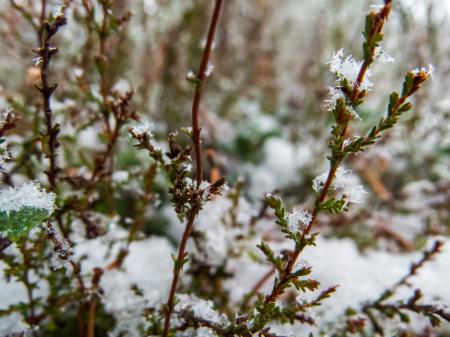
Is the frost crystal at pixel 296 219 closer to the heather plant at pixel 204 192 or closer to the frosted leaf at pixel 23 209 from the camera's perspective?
the heather plant at pixel 204 192

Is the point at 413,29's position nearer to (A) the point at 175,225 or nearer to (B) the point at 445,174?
(B) the point at 445,174

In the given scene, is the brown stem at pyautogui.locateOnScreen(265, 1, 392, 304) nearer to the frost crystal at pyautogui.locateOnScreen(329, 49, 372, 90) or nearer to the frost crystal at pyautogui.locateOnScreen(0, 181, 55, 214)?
the frost crystal at pyautogui.locateOnScreen(329, 49, 372, 90)

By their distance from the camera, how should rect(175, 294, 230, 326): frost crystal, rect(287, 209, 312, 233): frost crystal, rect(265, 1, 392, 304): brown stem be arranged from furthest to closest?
rect(175, 294, 230, 326): frost crystal, rect(287, 209, 312, 233): frost crystal, rect(265, 1, 392, 304): brown stem

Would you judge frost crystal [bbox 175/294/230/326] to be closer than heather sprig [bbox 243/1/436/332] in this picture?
No

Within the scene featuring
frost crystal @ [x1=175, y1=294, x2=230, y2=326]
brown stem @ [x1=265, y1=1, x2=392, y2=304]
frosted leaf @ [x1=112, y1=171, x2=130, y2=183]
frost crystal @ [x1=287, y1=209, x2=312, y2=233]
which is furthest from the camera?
frosted leaf @ [x1=112, y1=171, x2=130, y2=183]

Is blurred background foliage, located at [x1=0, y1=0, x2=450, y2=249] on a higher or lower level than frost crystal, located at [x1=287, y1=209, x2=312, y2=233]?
higher

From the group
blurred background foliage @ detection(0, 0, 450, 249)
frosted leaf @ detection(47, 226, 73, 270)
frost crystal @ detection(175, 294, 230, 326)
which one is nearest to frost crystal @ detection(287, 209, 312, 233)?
frost crystal @ detection(175, 294, 230, 326)

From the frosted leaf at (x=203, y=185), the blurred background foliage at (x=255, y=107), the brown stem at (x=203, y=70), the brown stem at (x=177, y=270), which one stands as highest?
the blurred background foliage at (x=255, y=107)

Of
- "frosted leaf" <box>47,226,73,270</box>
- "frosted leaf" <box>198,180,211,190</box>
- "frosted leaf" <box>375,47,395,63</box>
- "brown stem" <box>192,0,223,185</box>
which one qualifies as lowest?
"frosted leaf" <box>47,226,73,270</box>

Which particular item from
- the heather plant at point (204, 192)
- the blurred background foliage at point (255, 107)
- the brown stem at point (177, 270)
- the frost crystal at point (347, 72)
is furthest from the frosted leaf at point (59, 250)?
the blurred background foliage at point (255, 107)
